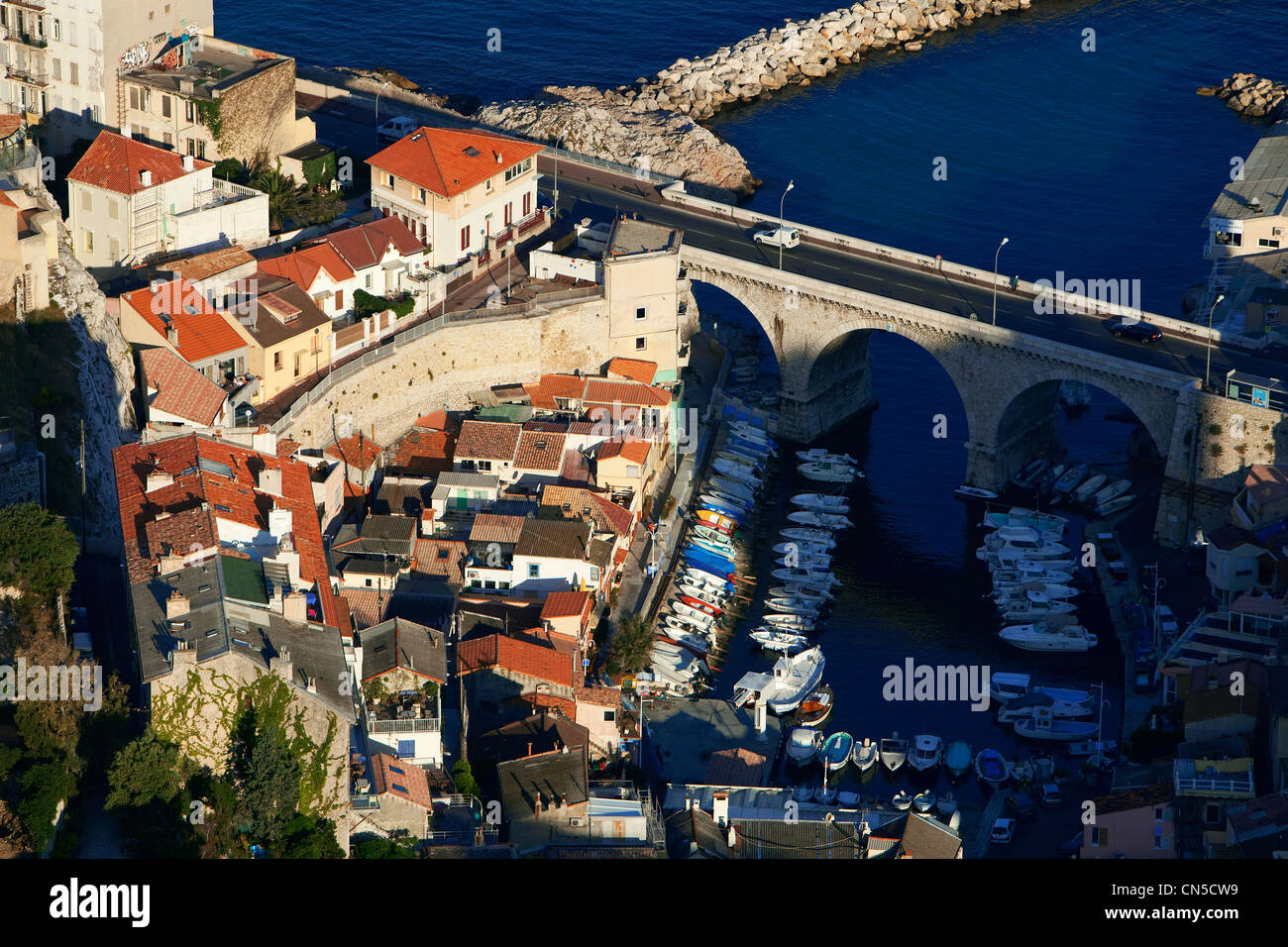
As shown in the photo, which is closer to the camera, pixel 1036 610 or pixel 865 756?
pixel 865 756

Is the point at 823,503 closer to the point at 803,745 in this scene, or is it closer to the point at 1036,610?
the point at 1036,610

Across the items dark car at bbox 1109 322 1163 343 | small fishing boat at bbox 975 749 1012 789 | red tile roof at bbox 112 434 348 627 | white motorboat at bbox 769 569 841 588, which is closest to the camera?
red tile roof at bbox 112 434 348 627

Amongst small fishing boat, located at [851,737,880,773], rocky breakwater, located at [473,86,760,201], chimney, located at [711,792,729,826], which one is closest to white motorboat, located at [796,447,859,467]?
rocky breakwater, located at [473,86,760,201]

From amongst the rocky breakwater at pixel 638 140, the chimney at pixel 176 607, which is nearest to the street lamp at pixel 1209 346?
the rocky breakwater at pixel 638 140

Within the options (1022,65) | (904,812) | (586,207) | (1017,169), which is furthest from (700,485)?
(1022,65)

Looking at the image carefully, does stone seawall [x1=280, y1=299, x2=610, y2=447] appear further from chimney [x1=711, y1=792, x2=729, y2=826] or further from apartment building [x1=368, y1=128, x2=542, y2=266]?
chimney [x1=711, y1=792, x2=729, y2=826]

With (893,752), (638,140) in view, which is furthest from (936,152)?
(893,752)
